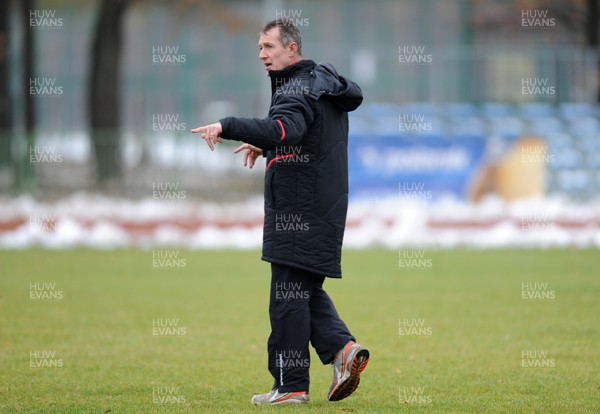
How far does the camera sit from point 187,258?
62.4 ft

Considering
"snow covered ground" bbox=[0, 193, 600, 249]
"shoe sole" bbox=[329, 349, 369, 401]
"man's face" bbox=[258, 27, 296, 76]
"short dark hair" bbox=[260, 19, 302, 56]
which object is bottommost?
"shoe sole" bbox=[329, 349, 369, 401]

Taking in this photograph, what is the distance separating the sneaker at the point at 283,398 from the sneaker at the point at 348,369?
0.59 ft

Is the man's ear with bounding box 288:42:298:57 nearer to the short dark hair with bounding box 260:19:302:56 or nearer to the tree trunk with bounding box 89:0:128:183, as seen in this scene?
the short dark hair with bounding box 260:19:302:56

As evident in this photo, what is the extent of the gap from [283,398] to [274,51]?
2195 mm

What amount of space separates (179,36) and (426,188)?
80.2 feet

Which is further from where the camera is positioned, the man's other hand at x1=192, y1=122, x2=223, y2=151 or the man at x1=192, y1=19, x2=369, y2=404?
the man at x1=192, y1=19, x2=369, y2=404

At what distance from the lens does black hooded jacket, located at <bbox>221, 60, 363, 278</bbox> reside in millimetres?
7395

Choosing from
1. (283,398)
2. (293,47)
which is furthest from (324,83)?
(283,398)

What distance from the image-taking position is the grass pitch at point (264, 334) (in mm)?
7918

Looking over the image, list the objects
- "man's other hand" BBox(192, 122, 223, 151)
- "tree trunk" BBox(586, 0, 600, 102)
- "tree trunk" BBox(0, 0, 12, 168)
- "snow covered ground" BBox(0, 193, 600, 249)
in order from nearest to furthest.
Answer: "man's other hand" BBox(192, 122, 223, 151)
"snow covered ground" BBox(0, 193, 600, 249)
"tree trunk" BBox(0, 0, 12, 168)
"tree trunk" BBox(586, 0, 600, 102)

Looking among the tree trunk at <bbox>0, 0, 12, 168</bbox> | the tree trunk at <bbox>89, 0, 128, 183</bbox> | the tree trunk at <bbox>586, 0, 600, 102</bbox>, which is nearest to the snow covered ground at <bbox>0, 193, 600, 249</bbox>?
the tree trunk at <bbox>0, 0, 12, 168</bbox>

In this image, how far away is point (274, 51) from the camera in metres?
7.41

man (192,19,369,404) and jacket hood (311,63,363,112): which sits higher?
jacket hood (311,63,363,112)

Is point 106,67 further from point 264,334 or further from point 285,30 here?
point 285,30
